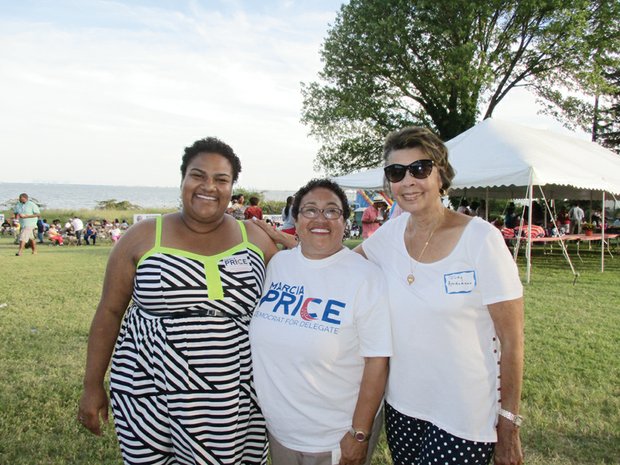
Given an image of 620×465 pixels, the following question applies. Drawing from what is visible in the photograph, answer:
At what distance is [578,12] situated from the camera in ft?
63.1

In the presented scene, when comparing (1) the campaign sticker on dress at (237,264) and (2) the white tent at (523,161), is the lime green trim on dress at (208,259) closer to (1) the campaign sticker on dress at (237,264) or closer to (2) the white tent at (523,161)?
(1) the campaign sticker on dress at (237,264)

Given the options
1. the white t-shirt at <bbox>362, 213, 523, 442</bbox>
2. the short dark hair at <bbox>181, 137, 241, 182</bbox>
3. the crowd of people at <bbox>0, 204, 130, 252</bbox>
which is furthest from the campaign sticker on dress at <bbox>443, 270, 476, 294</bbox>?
the crowd of people at <bbox>0, 204, 130, 252</bbox>

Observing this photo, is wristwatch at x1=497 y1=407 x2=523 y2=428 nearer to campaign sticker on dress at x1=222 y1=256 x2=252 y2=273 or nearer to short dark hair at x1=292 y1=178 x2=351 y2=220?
short dark hair at x1=292 y1=178 x2=351 y2=220

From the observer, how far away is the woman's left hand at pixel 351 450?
6.45 ft

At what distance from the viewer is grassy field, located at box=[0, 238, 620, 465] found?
3.42 metres

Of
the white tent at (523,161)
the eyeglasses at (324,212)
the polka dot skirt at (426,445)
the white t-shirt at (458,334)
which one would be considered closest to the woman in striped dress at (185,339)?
the eyeglasses at (324,212)

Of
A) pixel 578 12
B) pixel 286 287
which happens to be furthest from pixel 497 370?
pixel 578 12

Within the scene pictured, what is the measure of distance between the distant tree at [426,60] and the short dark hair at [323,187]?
1871 centimetres

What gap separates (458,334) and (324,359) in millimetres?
531

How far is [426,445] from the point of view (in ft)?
6.38

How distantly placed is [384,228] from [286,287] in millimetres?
599

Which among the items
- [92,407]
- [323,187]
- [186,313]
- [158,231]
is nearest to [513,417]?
[323,187]

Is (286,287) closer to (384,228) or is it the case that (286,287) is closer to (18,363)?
(384,228)

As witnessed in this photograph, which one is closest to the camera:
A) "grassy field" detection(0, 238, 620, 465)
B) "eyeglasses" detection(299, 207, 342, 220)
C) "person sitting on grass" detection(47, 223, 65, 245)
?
"eyeglasses" detection(299, 207, 342, 220)
